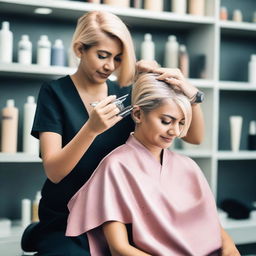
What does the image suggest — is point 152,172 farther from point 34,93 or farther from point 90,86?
point 34,93

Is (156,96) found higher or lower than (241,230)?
higher

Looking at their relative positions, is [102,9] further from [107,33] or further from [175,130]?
[175,130]

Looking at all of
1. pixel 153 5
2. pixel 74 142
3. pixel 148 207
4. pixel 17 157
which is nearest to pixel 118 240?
pixel 148 207

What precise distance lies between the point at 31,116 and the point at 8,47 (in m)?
0.42

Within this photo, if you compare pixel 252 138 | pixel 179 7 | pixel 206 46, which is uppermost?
pixel 179 7

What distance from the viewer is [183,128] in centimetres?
133

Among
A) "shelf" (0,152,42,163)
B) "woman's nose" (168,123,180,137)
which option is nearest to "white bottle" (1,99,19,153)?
"shelf" (0,152,42,163)

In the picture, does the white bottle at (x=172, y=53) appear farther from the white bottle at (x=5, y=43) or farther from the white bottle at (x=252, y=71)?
the white bottle at (x=5, y=43)

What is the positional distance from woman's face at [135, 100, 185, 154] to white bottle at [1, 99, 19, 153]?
55.4 inches

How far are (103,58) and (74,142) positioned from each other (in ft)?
1.06

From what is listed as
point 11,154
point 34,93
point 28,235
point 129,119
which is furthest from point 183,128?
point 34,93

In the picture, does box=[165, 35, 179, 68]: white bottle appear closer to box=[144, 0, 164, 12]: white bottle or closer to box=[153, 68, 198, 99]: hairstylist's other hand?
box=[144, 0, 164, 12]: white bottle

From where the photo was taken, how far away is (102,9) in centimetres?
265

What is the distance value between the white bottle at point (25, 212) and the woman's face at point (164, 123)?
1.56 metres
